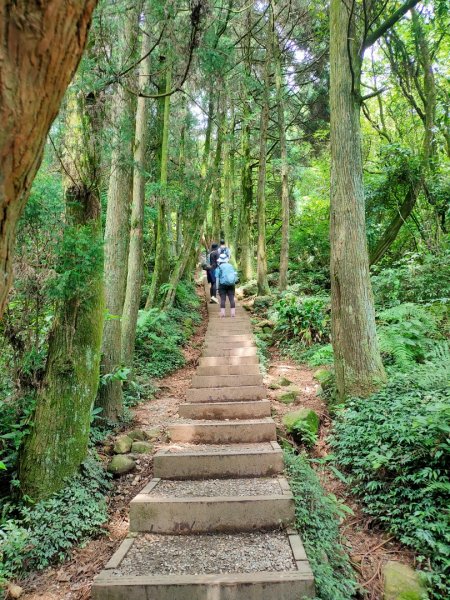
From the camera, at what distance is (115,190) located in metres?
6.78

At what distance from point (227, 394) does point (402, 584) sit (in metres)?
3.74

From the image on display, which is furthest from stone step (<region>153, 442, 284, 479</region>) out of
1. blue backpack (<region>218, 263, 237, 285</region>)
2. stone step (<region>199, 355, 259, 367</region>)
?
blue backpack (<region>218, 263, 237, 285</region>)

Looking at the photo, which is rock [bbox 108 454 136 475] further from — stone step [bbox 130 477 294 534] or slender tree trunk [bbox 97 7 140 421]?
slender tree trunk [bbox 97 7 140 421]

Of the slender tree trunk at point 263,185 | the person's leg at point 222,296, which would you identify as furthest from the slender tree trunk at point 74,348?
the slender tree trunk at point 263,185

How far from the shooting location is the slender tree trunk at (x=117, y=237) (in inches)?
230

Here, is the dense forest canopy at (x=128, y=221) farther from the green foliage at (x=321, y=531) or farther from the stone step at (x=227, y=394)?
the stone step at (x=227, y=394)

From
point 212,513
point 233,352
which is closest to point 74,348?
point 212,513

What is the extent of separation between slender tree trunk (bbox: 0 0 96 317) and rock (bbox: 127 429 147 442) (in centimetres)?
456

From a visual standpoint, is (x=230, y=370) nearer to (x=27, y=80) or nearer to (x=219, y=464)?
(x=219, y=464)

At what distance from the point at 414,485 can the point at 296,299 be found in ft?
23.4

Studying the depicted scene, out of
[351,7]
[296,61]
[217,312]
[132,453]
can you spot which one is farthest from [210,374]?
[296,61]

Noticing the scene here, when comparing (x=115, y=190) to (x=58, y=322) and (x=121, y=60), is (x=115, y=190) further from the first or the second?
(x=58, y=322)

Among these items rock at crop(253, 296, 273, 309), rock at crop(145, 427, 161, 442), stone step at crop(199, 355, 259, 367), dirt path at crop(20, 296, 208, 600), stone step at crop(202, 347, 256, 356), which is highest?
rock at crop(253, 296, 273, 309)

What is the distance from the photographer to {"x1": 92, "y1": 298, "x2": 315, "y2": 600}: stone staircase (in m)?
2.96
